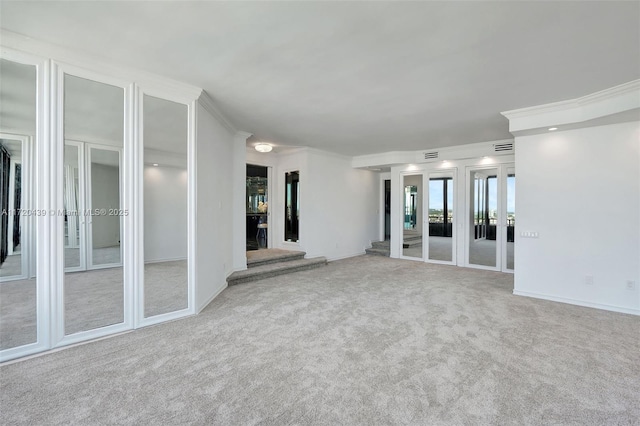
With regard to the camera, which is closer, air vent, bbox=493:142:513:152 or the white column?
the white column

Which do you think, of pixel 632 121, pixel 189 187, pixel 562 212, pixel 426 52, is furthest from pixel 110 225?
pixel 632 121

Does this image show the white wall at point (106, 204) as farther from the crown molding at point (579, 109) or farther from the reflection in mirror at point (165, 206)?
the crown molding at point (579, 109)

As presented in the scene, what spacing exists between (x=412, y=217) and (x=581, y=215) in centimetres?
381

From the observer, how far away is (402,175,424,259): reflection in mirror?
7594 mm

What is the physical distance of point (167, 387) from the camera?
2.17m

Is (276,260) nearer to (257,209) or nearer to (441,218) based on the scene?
(257,209)

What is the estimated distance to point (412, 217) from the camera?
7.73 metres

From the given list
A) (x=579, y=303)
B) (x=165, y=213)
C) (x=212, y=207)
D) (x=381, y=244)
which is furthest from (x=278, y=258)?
(x=579, y=303)

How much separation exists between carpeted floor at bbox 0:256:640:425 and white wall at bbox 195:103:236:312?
18.4 inches

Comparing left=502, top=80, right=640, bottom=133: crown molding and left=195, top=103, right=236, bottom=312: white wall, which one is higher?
left=502, top=80, right=640, bottom=133: crown molding

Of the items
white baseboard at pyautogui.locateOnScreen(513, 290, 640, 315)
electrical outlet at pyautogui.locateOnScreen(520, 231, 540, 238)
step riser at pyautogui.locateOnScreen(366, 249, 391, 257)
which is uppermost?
electrical outlet at pyautogui.locateOnScreen(520, 231, 540, 238)

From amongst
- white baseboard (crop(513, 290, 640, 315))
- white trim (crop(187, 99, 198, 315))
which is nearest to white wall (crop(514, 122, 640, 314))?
white baseboard (crop(513, 290, 640, 315))

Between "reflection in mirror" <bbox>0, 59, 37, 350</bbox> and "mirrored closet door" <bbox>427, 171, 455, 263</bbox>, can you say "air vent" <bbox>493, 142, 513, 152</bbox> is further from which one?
"reflection in mirror" <bbox>0, 59, 37, 350</bbox>

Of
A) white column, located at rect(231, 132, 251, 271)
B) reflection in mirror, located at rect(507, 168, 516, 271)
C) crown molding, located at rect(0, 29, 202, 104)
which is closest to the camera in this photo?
crown molding, located at rect(0, 29, 202, 104)
